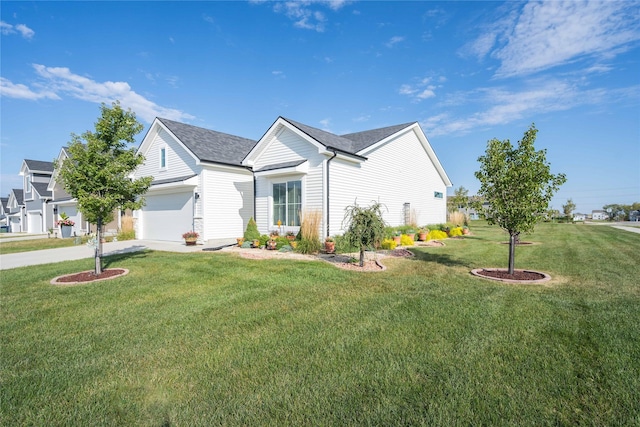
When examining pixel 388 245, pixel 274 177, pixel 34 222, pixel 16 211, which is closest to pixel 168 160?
pixel 274 177

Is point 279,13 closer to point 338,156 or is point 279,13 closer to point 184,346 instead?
point 338,156

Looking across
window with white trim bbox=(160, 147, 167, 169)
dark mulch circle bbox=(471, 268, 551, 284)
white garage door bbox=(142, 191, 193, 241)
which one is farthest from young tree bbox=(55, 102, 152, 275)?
window with white trim bbox=(160, 147, 167, 169)

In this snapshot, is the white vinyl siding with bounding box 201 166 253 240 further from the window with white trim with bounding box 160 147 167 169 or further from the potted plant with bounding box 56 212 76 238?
the potted plant with bounding box 56 212 76 238

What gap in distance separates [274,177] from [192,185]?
4194mm

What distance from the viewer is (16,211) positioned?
34469 millimetres

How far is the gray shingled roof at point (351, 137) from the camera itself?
12.6 meters

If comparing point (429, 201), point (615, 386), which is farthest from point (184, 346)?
point (429, 201)

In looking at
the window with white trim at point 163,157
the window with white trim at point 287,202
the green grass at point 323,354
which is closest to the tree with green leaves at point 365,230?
the green grass at point 323,354

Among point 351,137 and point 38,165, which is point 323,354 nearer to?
point 351,137

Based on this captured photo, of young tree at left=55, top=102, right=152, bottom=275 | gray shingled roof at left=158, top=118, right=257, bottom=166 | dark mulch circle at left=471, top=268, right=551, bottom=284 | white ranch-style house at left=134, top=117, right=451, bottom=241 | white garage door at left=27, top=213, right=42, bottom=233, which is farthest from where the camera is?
white garage door at left=27, top=213, right=42, bottom=233

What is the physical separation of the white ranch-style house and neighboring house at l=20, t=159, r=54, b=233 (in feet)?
56.3

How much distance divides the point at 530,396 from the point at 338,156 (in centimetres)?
1047

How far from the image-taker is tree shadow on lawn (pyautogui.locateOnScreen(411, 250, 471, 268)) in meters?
8.09

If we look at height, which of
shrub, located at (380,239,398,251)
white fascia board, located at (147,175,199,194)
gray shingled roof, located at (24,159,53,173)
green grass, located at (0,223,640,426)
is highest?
gray shingled roof, located at (24,159,53,173)
